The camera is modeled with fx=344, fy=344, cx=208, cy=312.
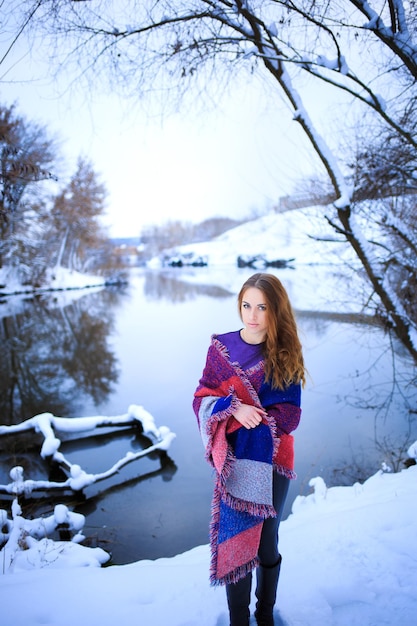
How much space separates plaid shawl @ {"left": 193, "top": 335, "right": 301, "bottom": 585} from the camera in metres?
1.32

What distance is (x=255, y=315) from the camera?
1.43 m

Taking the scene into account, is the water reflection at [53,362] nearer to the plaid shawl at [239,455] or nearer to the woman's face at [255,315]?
the plaid shawl at [239,455]

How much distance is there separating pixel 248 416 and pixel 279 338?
370 millimetres

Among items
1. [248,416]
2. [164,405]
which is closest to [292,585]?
[248,416]

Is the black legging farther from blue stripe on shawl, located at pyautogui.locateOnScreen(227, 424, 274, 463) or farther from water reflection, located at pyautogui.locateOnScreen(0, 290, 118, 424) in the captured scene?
water reflection, located at pyautogui.locateOnScreen(0, 290, 118, 424)

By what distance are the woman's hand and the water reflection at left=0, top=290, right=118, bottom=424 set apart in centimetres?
601

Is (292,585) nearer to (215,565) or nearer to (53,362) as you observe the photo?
(215,565)

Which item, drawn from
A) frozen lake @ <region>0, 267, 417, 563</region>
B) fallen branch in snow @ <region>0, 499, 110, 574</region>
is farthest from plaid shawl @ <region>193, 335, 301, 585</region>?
fallen branch in snow @ <region>0, 499, 110, 574</region>

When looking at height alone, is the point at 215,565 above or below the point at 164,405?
above

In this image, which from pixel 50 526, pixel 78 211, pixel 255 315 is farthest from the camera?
pixel 78 211

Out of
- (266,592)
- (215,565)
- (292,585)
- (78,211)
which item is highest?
(78,211)

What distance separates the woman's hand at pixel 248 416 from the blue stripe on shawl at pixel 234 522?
1.23ft

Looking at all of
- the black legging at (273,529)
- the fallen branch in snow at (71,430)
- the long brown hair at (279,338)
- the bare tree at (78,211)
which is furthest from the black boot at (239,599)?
the bare tree at (78,211)

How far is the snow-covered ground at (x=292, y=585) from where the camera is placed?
164 cm
